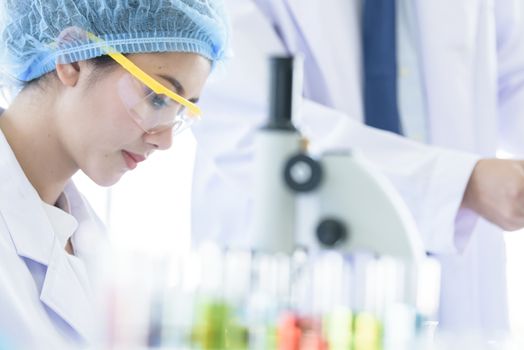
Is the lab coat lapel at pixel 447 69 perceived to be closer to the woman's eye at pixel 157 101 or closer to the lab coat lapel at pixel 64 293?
the woman's eye at pixel 157 101

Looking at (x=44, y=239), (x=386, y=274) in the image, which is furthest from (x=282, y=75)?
(x=44, y=239)

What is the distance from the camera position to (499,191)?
1.54 meters

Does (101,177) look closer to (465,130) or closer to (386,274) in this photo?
(465,130)

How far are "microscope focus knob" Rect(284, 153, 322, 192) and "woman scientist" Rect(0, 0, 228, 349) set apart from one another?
65 centimetres

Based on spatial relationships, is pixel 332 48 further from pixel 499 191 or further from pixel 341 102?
pixel 499 191

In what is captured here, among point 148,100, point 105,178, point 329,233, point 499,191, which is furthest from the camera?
point 105,178

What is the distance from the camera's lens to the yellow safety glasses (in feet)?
5.37

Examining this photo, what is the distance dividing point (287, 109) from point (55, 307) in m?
0.69

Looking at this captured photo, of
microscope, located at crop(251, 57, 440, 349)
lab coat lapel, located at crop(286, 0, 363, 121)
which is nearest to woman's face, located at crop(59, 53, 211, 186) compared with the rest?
lab coat lapel, located at crop(286, 0, 363, 121)

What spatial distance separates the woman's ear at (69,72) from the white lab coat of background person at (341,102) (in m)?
0.31

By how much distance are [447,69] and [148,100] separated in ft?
2.16

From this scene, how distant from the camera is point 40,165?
5.68 ft

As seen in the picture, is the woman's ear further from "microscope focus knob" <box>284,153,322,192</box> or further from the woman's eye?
"microscope focus knob" <box>284,153,322,192</box>

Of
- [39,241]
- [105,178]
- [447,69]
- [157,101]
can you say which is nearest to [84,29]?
[157,101]
